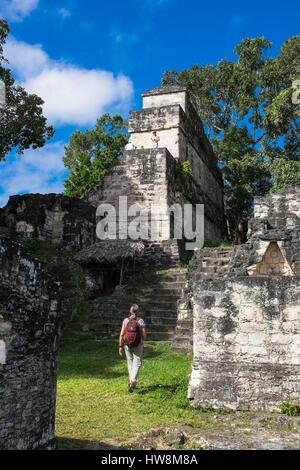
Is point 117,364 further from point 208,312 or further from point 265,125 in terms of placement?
point 265,125

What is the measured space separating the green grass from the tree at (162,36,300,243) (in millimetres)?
13123

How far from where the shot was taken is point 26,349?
13.6ft

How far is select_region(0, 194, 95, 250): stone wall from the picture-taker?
15.5m

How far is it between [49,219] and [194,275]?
5896mm

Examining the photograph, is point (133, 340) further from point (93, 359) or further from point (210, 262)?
point (210, 262)

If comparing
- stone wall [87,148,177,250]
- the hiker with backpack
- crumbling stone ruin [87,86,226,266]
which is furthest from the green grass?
stone wall [87,148,177,250]

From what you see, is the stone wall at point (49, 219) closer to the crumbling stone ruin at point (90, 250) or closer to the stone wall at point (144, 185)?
the crumbling stone ruin at point (90, 250)

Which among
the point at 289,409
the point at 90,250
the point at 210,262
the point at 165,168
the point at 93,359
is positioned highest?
the point at 165,168

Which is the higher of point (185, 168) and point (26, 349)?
point (185, 168)

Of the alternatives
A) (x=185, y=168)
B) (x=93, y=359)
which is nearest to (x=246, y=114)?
(x=185, y=168)

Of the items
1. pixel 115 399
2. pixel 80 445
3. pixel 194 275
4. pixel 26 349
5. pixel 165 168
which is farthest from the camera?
pixel 165 168

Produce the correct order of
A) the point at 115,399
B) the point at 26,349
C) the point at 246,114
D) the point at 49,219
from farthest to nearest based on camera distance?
the point at 246,114 < the point at 49,219 < the point at 115,399 < the point at 26,349

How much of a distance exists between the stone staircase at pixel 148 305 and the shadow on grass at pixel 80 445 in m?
5.91
